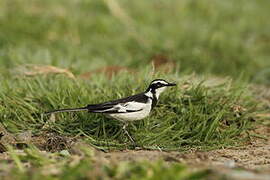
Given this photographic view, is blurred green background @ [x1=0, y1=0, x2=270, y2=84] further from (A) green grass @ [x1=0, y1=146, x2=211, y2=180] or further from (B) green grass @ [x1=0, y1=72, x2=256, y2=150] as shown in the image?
(A) green grass @ [x1=0, y1=146, x2=211, y2=180]

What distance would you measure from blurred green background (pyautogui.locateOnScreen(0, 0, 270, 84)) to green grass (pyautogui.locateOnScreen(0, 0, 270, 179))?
2 cm

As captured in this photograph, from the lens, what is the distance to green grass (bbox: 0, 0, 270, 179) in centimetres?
441

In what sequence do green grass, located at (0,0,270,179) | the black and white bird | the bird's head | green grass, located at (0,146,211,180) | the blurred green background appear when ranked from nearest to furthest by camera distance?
green grass, located at (0,146,211,180) → the black and white bird → the bird's head → green grass, located at (0,0,270,179) → the blurred green background

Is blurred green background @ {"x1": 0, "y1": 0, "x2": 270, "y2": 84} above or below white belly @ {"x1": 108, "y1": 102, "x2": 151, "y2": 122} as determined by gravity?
above

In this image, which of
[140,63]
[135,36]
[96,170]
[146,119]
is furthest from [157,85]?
[135,36]

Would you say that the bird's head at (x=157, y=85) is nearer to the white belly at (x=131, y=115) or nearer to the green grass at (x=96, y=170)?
the white belly at (x=131, y=115)

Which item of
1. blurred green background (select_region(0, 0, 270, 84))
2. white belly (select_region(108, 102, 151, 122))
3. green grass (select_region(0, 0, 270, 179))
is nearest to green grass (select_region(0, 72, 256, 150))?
green grass (select_region(0, 0, 270, 179))

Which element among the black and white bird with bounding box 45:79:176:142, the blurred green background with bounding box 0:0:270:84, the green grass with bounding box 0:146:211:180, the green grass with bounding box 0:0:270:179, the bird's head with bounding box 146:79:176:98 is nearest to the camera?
the green grass with bounding box 0:146:211:180

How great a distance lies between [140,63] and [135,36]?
3.17 ft

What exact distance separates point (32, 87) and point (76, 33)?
3.49 metres

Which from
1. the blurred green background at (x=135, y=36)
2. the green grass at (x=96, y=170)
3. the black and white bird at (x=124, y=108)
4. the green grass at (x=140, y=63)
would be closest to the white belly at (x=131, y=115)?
the black and white bird at (x=124, y=108)

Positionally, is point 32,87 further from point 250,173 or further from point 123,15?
point 123,15

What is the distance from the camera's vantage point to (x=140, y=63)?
7.43m

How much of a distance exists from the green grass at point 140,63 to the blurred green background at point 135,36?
0.06 ft
